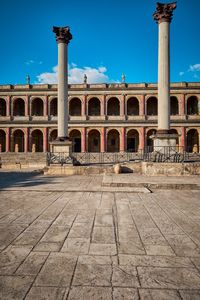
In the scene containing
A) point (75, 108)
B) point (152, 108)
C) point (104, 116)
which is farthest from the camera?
point (75, 108)

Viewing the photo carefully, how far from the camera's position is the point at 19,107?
116 feet

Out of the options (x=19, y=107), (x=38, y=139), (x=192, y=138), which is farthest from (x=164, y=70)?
(x=19, y=107)

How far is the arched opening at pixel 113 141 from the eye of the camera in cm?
3431

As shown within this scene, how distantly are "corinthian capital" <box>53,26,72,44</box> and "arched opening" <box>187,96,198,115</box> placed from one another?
25.9 meters

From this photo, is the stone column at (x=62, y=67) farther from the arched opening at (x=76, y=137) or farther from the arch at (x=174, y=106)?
the arch at (x=174, y=106)

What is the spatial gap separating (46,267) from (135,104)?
34.2 meters

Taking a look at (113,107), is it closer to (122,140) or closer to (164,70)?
(122,140)

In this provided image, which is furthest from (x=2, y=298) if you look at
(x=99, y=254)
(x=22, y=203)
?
(x=22, y=203)

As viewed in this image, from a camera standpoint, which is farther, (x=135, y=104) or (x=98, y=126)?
(x=135, y=104)

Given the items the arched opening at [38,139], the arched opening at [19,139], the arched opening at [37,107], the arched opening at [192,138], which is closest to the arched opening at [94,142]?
the arched opening at [38,139]

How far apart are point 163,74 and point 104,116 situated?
61.7 feet

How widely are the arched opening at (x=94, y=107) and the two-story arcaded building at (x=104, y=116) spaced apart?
36 cm

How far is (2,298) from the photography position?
77.1 inches

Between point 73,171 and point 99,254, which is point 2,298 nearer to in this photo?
point 99,254
